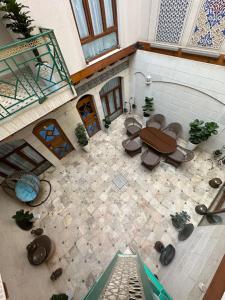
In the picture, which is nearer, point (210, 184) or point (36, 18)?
point (36, 18)

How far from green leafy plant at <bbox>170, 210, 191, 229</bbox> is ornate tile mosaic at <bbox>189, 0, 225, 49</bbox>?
16.4ft

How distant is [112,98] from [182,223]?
5.85 metres

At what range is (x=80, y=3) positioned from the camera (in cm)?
398

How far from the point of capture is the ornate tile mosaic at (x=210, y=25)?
3844 mm

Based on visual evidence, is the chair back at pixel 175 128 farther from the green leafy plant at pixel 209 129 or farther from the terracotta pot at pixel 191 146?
the green leafy plant at pixel 209 129

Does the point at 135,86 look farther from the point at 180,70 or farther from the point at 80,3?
the point at 80,3

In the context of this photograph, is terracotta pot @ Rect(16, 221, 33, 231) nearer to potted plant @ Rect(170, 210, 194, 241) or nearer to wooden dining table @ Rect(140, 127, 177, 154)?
potted plant @ Rect(170, 210, 194, 241)

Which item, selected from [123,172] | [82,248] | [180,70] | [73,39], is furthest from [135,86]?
[82,248]

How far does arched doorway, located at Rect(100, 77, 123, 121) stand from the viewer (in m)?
6.72

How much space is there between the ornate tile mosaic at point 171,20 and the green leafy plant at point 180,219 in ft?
18.2

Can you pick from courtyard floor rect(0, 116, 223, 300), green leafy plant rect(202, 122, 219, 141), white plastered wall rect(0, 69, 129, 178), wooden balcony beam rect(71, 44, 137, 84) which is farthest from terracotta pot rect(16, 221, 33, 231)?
green leafy plant rect(202, 122, 219, 141)

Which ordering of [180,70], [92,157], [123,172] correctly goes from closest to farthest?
[180,70] < [123,172] < [92,157]

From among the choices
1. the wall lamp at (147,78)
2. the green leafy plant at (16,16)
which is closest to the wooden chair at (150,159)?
A: the wall lamp at (147,78)

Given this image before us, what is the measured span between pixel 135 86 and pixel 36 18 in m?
4.63
